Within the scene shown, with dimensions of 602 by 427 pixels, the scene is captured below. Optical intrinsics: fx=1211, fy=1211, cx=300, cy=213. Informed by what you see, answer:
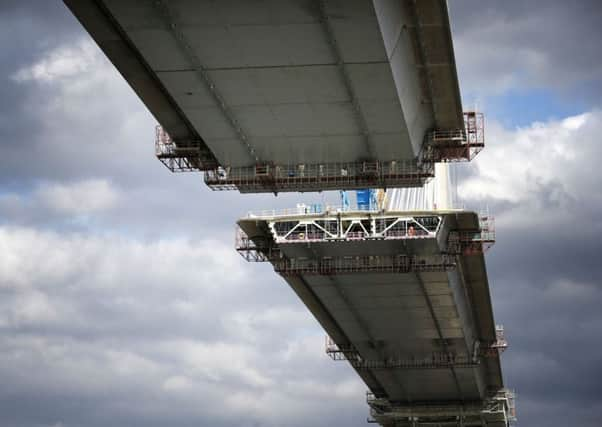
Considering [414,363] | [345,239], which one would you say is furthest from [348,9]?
[414,363]

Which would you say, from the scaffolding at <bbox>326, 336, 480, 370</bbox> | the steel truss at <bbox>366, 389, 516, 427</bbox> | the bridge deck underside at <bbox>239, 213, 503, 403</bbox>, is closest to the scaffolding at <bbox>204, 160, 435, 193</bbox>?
the bridge deck underside at <bbox>239, 213, 503, 403</bbox>

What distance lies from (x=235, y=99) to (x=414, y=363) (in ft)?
148

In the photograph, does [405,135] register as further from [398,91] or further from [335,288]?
[335,288]

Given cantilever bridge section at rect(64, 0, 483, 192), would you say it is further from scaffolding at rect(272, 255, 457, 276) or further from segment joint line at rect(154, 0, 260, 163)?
scaffolding at rect(272, 255, 457, 276)

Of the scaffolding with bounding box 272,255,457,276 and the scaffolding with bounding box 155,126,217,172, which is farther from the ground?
the scaffolding with bounding box 155,126,217,172

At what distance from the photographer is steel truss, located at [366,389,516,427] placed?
110812 millimetres

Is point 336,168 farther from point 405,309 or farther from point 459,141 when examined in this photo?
point 405,309

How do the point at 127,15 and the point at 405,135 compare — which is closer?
the point at 127,15

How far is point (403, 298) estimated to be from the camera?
7988cm

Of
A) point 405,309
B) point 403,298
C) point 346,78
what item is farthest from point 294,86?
point 405,309

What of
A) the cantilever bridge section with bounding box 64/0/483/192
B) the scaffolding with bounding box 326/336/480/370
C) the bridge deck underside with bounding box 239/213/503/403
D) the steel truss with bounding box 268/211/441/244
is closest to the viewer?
the cantilever bridge section with bounding box 64/0/483/192

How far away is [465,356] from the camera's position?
93.7m

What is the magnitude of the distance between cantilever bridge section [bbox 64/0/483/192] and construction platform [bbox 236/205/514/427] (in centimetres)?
719

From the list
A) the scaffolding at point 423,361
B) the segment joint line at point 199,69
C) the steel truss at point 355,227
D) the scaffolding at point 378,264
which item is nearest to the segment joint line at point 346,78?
the segment joint line at point 199,69
